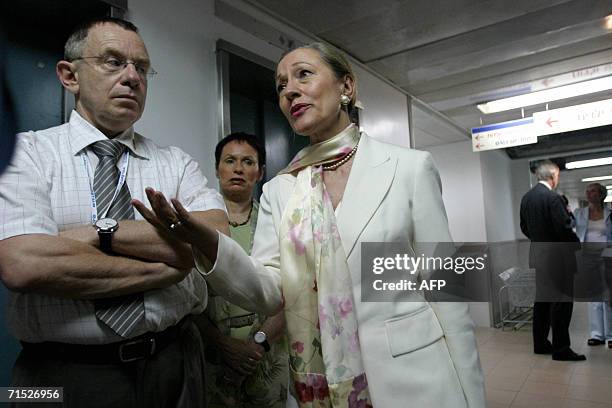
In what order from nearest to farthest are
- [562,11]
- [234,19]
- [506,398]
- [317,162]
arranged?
[317,162] < [234,19] < [562,11] < [506,398]

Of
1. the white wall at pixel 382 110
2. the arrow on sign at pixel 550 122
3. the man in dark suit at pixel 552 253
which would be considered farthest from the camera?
the arrow on sign at pixel 550 122

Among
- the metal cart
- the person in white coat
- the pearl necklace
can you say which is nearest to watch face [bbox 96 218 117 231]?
the person in white coat

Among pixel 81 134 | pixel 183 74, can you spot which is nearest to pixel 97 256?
pixel 81 134

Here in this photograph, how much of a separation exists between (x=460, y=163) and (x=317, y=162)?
5800 millimetres

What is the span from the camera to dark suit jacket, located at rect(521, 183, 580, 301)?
13.4 ft

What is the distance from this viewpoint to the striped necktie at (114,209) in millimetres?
999

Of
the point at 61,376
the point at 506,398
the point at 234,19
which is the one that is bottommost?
the point at 506,398

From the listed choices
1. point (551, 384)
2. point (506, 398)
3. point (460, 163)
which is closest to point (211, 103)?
point (506, 398)

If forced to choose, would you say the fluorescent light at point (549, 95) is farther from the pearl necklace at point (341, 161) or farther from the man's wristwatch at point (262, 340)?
the man's wristwatch at point (262, 340)

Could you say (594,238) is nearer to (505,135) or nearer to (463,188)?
(505,135)

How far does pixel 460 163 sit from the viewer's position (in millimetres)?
6520

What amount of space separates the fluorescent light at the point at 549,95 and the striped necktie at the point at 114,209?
15.1ft

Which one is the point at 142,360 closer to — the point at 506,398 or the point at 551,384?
the point at 506,398

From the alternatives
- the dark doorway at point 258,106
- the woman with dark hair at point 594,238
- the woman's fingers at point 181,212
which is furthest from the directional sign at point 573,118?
the woman's fingers at point 181,212
